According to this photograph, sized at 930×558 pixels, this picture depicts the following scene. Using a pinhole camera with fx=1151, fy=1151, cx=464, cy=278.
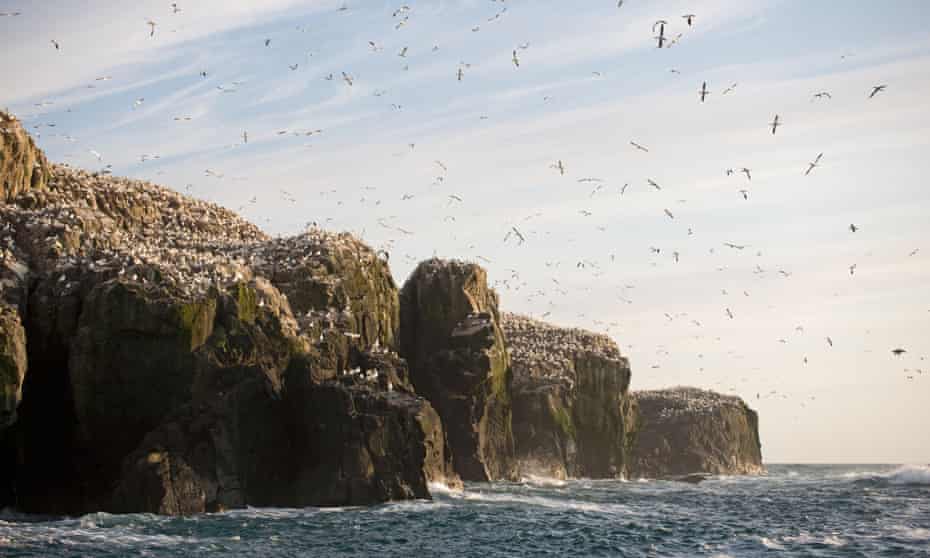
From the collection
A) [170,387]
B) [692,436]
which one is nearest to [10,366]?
[170,387]

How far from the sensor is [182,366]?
2355 inches

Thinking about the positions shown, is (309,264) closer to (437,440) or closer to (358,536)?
(437,440)

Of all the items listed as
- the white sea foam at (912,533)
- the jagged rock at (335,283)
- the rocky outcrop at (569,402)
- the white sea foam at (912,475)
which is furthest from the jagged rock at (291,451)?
the white sea foam at (912,475)

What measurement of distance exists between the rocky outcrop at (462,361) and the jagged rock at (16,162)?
100ft

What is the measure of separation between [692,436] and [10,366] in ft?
362

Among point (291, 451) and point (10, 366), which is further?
point (291, 451)

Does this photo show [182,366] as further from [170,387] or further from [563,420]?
[563,420]

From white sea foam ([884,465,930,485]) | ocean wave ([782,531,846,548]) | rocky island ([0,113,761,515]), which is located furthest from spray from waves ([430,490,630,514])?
white sea foam ([884,465,930,485])

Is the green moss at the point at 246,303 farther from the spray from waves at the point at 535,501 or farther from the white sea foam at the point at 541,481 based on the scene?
the white sea foam at the point at 541,481

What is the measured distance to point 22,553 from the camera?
42.0 meters

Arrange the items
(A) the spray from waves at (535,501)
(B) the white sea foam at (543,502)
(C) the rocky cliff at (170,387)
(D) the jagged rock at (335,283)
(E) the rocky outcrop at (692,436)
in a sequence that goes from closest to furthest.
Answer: (C) the rocky cliff at (170,387) < (A) the spray from waves at (535,501) < (B) the white sea foam at (543,502) < (D) the jagged rock at (335,283) < (E) the rocky outcrop at (692,436)

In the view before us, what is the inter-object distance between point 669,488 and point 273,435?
45698 millimetres

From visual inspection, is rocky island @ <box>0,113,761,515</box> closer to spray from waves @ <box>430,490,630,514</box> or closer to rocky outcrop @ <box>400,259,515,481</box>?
spray from waves @ <box>430,490,630,514</box>

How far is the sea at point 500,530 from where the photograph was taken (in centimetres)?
4609
